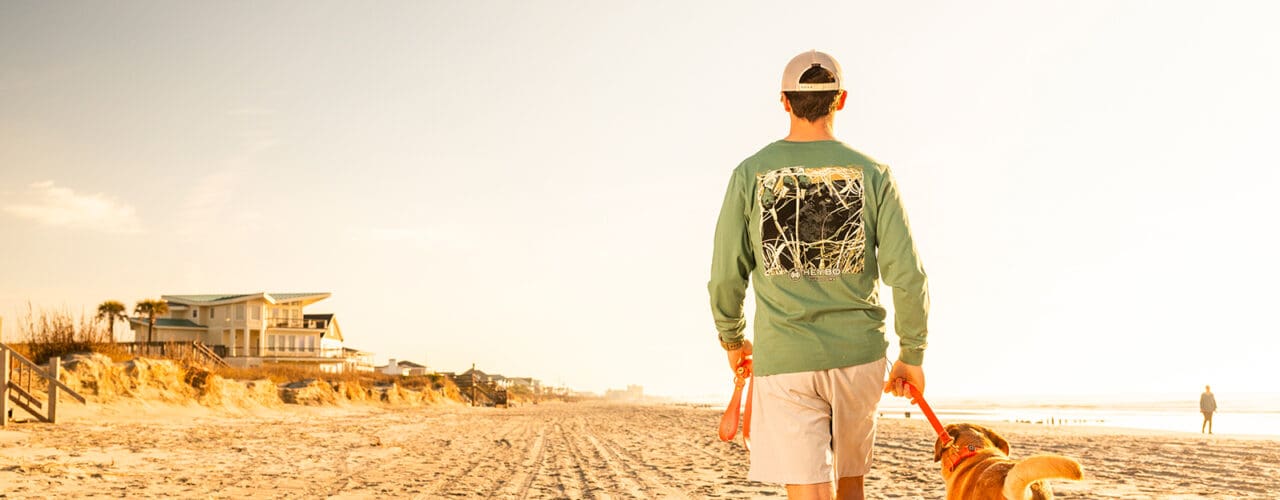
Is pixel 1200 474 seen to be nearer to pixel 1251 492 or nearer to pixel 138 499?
pixel 1251 492

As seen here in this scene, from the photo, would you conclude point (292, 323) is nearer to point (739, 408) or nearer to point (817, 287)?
point (739, 408)

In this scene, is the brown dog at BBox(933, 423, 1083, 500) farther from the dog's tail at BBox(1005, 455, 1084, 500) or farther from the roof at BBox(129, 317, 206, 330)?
the roof at BBox(129, 317, 206, 330)

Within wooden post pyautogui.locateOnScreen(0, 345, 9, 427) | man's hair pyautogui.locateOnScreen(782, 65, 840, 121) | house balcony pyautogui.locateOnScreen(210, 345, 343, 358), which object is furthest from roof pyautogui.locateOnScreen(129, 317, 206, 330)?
man's hair pyautogui.locateOnScreen(782, 65, 840, 121)

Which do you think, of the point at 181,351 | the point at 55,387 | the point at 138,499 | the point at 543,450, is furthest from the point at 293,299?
the point at 138,499

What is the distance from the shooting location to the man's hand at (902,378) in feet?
9.43

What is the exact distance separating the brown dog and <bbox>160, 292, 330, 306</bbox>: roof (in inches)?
2479

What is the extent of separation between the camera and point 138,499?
7.57 m

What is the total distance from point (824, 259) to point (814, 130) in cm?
47

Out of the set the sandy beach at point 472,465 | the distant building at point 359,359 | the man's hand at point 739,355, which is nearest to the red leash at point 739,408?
the man's hand at point 739,355

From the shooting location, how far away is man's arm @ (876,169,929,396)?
279cm

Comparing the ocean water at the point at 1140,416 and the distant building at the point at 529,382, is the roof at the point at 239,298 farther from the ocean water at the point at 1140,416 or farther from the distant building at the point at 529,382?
the distant building at the point at 529,382

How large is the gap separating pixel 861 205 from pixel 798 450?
83cm

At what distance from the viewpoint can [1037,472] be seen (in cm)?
315

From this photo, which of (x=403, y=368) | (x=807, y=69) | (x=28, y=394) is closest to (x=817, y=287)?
(x=807, y=69)
